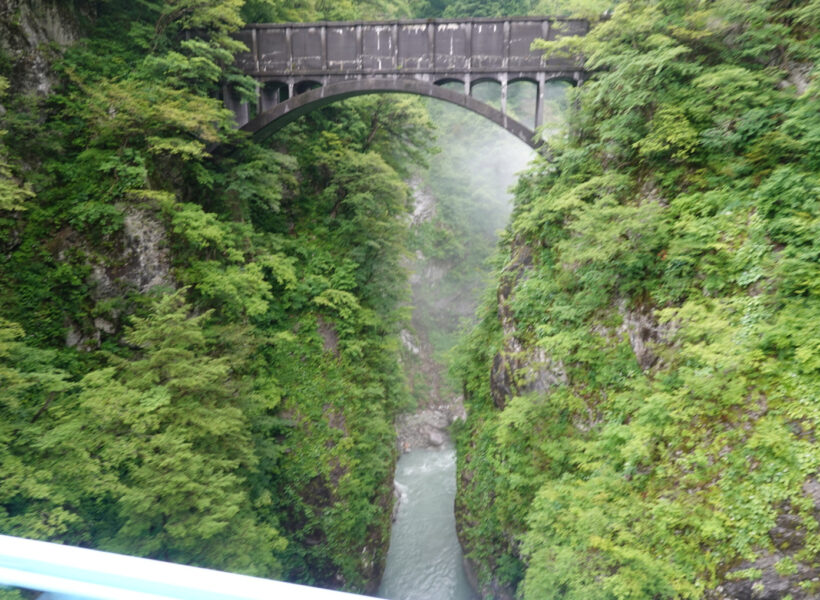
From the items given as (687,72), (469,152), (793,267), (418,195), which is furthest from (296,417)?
(469,152)

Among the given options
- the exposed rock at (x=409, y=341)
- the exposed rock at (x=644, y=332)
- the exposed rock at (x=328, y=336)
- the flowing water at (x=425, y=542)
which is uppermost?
the exposed rock at (x=644, y=332)

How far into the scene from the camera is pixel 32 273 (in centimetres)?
854

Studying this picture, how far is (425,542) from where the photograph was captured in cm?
1516

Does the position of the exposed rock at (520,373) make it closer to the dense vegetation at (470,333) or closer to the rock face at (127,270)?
the dense vegetation at (470,333)

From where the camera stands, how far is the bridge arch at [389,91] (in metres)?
12.4

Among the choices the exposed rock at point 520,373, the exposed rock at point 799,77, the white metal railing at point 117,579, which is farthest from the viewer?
the exposed rock at point 520,373

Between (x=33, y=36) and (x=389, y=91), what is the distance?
8.80 metres

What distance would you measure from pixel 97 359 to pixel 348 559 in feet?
27.0

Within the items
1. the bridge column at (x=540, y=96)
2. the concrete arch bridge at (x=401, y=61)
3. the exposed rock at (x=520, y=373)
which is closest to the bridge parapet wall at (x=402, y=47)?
the concrete arch bridge at (x=401, y=61)

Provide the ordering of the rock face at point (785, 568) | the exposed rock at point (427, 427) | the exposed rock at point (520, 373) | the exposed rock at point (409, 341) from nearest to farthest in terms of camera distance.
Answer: the rock face at point (785, 568) < the exposed rock at point (520, 373) < the exposed rock at point (427, 427) < the exposed rock at point (409, 341)

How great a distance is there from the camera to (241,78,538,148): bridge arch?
1237cm

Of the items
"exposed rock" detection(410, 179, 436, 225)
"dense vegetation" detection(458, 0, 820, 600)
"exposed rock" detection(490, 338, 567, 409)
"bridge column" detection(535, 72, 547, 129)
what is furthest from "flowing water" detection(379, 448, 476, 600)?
"exposed rock" detection(410, 179, 436, 225)

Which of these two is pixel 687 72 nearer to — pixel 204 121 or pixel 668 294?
pixel 668 294

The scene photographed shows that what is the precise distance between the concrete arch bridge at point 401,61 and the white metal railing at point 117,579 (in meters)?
12.6
